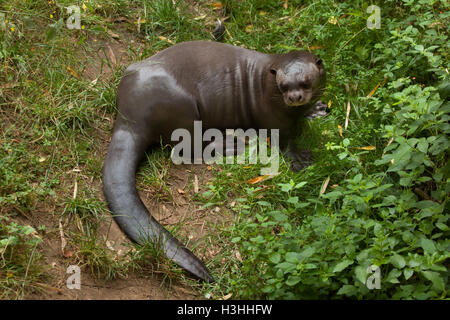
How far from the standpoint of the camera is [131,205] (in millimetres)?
3357

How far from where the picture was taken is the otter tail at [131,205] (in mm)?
3135

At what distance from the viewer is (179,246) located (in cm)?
317

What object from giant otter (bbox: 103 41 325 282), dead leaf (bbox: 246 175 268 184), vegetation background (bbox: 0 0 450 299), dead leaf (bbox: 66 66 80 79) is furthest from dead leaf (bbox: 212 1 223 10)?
dead leaf (bbox: 246 175 268 184)

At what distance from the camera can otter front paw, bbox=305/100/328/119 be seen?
162 inches

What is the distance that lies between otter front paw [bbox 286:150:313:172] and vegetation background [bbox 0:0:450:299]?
70mm

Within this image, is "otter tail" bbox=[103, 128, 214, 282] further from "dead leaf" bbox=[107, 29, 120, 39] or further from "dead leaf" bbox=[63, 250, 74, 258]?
"dead leaf" bbox=[107, 29, 120, 39]

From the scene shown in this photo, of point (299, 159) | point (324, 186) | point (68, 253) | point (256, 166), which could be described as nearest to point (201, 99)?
point (256, 166)

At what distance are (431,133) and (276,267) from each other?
49.3 inches

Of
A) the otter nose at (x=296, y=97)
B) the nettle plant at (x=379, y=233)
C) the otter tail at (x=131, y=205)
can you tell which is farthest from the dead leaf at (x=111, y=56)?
the nettle plant at (x=379, y=233)

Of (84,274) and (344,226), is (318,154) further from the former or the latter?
(84,274)

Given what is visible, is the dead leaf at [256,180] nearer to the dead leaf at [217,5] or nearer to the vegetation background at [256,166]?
the vegetation background at [256,166]

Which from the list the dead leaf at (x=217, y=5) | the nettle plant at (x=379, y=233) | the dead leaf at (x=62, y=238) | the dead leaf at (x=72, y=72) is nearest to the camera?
the nettle plant at (x=379, y=233)

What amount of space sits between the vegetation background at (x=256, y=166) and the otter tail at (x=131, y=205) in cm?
8

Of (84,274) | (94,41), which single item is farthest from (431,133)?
(94,41)
